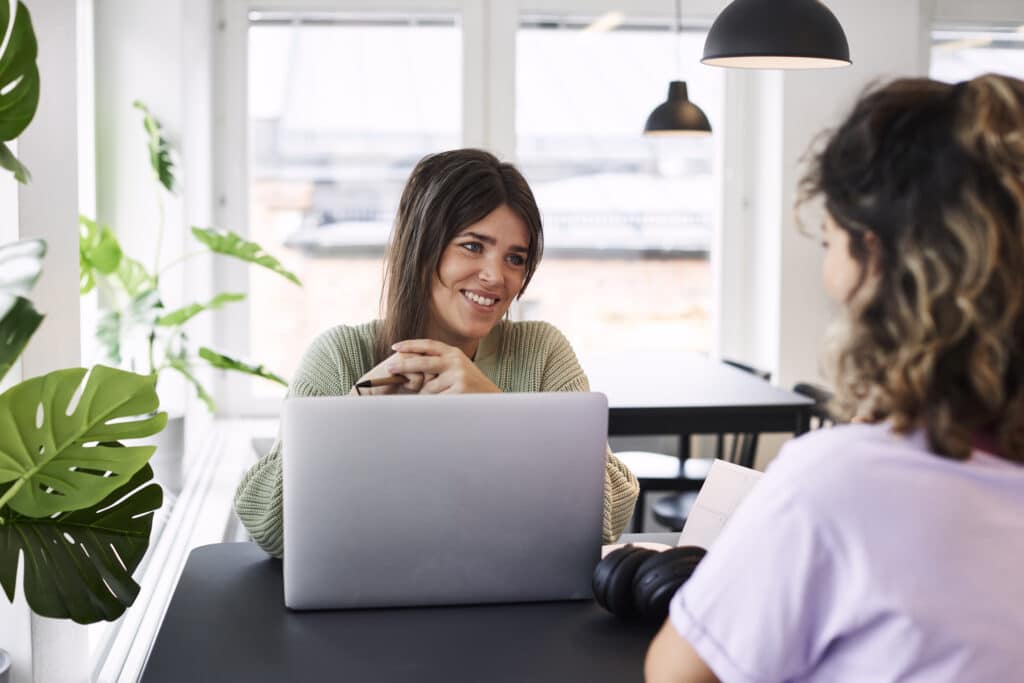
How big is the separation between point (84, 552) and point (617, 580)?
26.6 inches

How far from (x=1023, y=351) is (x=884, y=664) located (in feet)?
0.88

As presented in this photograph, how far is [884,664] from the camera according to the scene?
0.87 m

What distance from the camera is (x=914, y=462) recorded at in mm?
843

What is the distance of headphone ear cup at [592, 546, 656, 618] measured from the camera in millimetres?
1365

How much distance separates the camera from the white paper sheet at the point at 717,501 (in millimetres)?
1525

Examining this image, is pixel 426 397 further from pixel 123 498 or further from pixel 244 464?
pixel 244 464

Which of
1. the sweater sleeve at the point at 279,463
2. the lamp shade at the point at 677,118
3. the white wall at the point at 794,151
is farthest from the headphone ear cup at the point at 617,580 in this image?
the white wall at the point at 794,151

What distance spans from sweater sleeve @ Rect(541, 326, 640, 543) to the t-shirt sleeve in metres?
0.55

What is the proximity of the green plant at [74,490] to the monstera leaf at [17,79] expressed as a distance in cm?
26

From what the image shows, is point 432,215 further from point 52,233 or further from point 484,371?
point 52,233

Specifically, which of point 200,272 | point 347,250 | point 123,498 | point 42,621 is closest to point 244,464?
point 200,272

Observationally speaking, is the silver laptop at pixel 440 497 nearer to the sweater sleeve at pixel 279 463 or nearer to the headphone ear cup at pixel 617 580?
the headphone ear cup at pixel 617 580

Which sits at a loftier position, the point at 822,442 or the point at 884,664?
the point at 822,442

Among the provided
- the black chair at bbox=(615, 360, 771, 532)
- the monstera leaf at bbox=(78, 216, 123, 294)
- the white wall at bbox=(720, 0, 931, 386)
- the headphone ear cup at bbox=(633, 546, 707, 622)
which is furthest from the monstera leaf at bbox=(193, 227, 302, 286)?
the white wall at bbox=(720, 0, 931, 386)
